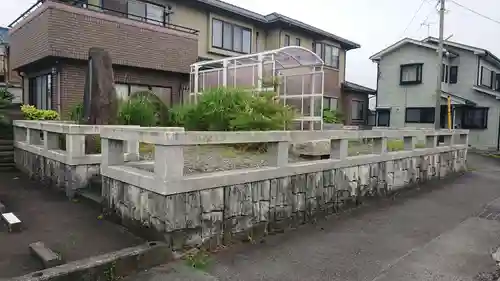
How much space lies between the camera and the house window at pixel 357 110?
23375mm

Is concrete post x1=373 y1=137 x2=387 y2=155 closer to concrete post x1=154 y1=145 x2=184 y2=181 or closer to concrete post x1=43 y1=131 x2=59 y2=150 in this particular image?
concrete post x1=154 y1=145 x2=184 y2=181

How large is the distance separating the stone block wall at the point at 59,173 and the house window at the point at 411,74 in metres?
21.6

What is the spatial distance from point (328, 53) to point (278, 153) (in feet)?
57.3

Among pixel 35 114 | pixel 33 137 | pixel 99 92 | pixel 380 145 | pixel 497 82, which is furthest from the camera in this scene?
pixel 497 82

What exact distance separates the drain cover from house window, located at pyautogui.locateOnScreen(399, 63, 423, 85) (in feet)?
57.3

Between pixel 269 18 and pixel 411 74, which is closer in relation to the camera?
pixel 269 18

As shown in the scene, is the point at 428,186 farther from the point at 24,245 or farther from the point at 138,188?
the point at 24,245

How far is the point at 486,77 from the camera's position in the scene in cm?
2295

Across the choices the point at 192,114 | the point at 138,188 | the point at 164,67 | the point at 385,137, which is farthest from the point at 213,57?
the point at 138,188

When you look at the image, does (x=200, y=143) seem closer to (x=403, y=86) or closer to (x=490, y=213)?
(x=490, y=213)

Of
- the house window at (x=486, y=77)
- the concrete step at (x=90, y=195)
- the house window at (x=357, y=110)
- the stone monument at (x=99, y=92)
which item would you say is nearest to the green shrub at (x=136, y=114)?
the stone monument at (x=99, y=92)

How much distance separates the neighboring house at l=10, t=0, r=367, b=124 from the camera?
9.73 meters

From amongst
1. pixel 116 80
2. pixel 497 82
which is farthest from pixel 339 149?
pixel 497 82

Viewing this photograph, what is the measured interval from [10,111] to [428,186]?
1042 cm
